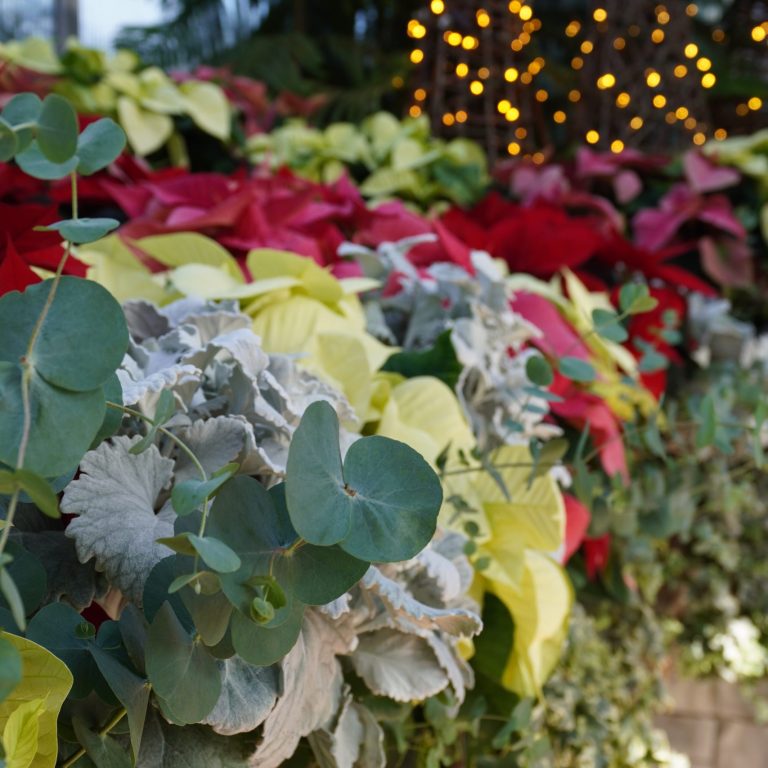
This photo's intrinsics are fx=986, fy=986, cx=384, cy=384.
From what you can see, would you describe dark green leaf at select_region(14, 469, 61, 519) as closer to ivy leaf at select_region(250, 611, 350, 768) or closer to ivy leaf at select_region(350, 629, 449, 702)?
ivy leaf at select_region(250, 611, 350, 768)

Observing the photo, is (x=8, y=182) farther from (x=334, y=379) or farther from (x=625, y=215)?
(x=625, y=215)

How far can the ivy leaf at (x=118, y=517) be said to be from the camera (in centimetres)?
32

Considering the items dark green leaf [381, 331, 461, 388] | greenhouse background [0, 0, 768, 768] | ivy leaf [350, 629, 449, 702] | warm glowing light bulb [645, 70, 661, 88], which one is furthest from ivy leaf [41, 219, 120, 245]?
warm glowing light bulb [645, 70, 661, 88]

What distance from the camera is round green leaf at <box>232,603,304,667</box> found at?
0.92 feet

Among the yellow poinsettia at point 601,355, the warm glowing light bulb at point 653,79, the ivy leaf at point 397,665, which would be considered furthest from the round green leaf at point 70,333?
the warm glowing light bulb at point 653,79

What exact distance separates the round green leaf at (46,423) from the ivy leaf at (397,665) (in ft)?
0.81

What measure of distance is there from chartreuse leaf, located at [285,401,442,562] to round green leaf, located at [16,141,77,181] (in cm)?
9

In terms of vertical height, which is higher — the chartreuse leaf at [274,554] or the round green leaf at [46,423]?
the round green leaf at [46,423]

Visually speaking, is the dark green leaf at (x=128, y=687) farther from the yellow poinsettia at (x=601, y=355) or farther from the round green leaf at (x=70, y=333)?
the yellow poinsettia at (x=601, y=355)

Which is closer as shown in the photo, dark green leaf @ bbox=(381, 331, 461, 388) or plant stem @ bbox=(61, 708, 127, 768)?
plant stem @ bbox=(61, 708, 127, 768)

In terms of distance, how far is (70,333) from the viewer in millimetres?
256

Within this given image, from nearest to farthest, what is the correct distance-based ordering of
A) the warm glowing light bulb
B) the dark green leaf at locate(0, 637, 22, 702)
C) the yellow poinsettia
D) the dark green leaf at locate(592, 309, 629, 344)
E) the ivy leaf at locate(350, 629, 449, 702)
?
1. the dark green leaf at locate(0, 637, 22, 702)
2. the ivy leaf at locate(350, 629, 449, 702)
3. the dark green leaf at locate(592, 309, 629, 344)
4. the yellow poinsettia
5. the warm glowing light bulb

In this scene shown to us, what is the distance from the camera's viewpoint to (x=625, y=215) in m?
1.42

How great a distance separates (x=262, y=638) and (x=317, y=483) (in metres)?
0.05
